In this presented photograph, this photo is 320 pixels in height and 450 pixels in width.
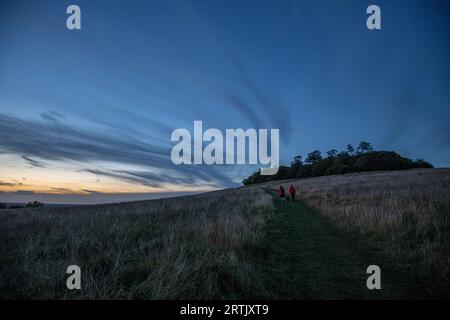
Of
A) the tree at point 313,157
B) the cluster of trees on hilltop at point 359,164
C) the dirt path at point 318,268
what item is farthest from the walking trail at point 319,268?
the tree at point 313,157

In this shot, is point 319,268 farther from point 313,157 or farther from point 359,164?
point 313,157

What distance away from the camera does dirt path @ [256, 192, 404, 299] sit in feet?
13.1

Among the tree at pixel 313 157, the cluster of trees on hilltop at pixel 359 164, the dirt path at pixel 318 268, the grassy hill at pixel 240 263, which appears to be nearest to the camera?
the grassy hill at pixel 240 263

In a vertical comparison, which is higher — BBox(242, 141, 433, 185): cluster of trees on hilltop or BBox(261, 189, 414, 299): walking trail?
BBox(242, 141, 433, 185): cluster of trees on hilltop

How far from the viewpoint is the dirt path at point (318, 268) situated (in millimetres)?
3994

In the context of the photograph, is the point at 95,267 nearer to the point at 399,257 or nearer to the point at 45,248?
the point at 45,248

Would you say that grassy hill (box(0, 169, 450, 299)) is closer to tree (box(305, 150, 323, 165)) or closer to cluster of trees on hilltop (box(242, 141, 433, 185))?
cluster of trees on hilltop (box(242, 141, 433, 185))

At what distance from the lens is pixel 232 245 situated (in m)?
5.66

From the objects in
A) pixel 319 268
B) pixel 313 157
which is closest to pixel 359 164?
pixel 313 157

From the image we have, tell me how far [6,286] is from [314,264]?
598 cm

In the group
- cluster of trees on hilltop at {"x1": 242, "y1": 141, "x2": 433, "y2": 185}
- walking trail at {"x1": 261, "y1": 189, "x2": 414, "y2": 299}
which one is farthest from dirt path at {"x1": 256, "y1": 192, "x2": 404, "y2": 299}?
cluster of trees on hilltop at {"x1": 242, "y1": 141, "x2": 433, "y2": 185}

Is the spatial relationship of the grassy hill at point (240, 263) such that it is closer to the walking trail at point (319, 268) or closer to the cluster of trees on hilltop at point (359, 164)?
the walking trail at point (319, 268)
